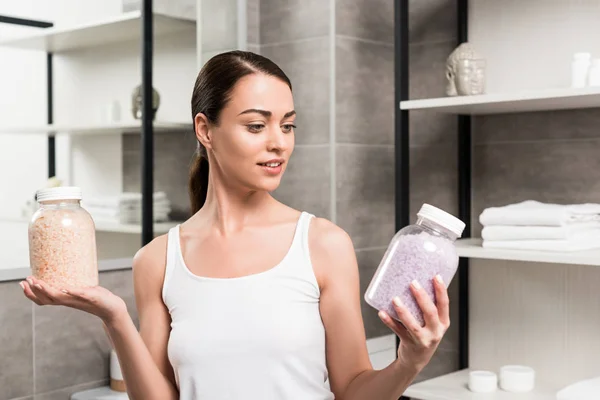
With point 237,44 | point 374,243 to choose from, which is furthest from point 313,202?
point 237,44

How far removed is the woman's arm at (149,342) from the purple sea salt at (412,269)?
0.37 metres

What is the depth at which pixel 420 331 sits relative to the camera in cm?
96

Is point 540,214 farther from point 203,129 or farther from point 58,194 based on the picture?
point 58,194

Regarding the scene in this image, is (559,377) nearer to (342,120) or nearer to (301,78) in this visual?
(342,120)

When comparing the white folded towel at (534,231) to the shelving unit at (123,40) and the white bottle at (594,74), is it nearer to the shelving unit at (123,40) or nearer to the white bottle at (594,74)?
the white bottle at (594,74)

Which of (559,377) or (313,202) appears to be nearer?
(559,377)

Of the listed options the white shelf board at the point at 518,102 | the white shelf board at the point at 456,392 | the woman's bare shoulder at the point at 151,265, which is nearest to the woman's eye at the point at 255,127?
the woman's bare shoulder at the point at 151,265

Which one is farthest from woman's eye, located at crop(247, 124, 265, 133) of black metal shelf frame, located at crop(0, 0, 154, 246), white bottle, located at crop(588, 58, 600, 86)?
black metal shelf frame, located at crop(0, 0, 154, 246)

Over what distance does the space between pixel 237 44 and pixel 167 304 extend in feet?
4.86

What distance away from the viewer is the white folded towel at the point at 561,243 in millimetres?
1826

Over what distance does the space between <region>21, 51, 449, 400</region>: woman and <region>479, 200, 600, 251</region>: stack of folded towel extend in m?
0.80

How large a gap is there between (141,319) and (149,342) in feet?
0.17

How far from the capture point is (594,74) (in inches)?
71.4

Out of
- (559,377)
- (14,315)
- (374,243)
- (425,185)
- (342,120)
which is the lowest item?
(559,377)
